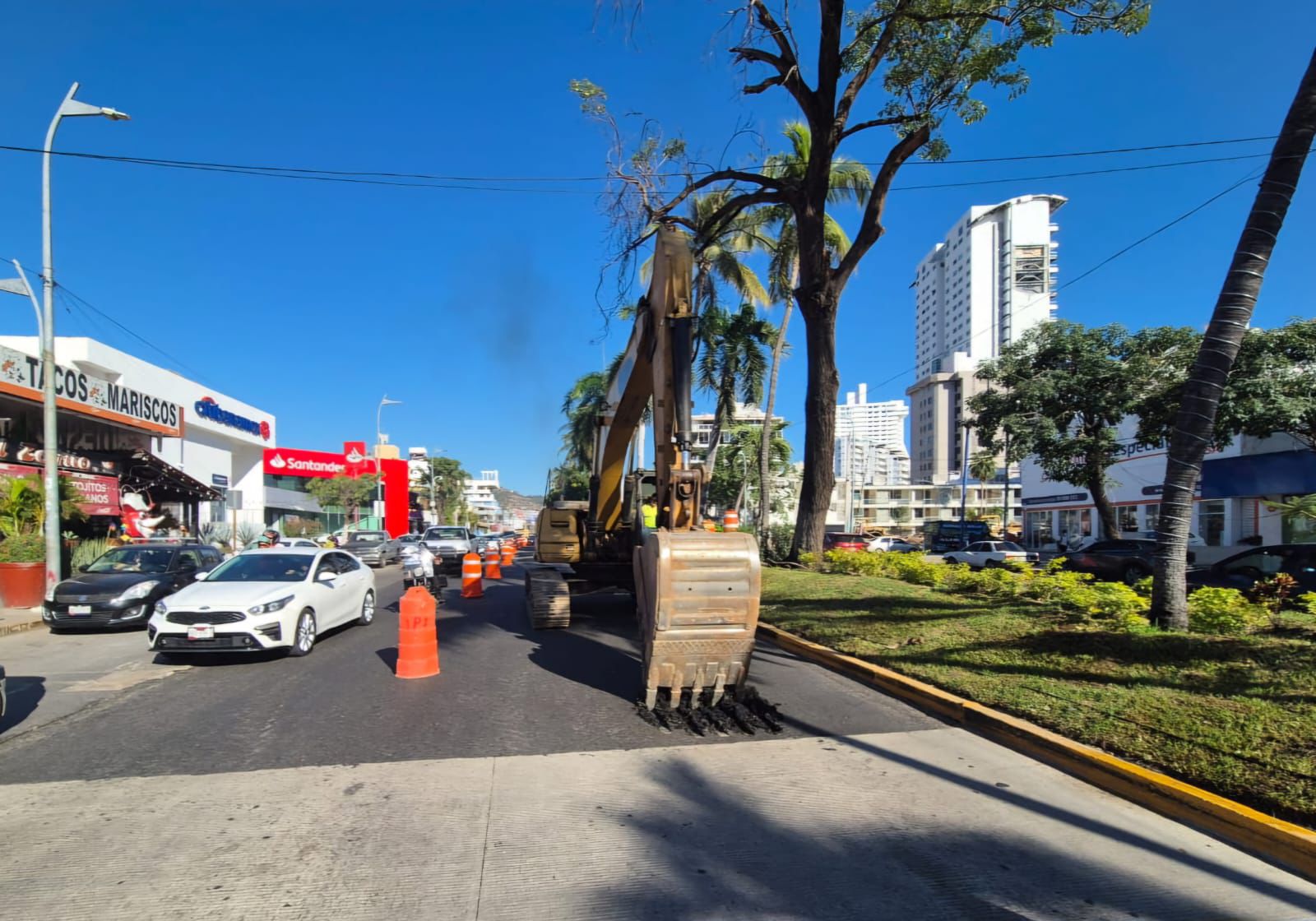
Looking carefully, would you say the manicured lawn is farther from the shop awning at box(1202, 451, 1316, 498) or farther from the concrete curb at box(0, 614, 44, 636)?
the shop awning at box(1202, 451, 1316, 498)

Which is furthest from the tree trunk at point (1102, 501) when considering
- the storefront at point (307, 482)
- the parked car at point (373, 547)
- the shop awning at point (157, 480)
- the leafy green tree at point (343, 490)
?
the leafy green tree at point (343, 490)

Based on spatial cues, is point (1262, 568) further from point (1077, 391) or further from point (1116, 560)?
point (1077, 391)

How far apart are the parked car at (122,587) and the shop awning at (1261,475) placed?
31946 millimetres

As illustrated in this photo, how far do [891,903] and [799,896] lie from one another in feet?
1.40

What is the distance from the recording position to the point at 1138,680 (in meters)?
6.77

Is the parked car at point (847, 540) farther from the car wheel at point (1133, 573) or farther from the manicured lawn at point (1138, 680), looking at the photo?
the manicured lawn at point (1138, 680)

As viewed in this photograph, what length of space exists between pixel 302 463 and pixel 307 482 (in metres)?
2.80

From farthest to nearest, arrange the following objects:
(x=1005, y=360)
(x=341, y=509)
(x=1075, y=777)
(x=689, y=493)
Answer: (x=341, y=509), (x=1005, y=360), (x=689, y=493), (x=1075, y=777)

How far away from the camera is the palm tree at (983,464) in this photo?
29859 mm

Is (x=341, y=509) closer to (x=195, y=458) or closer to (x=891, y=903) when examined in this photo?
(x=195, y=458)

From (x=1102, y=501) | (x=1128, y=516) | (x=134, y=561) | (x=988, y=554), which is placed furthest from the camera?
(x=1128, y=516)

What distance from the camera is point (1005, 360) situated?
25.5m

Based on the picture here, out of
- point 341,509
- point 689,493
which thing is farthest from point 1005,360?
point 341,509

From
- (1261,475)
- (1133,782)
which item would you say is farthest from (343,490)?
(1133,782)
